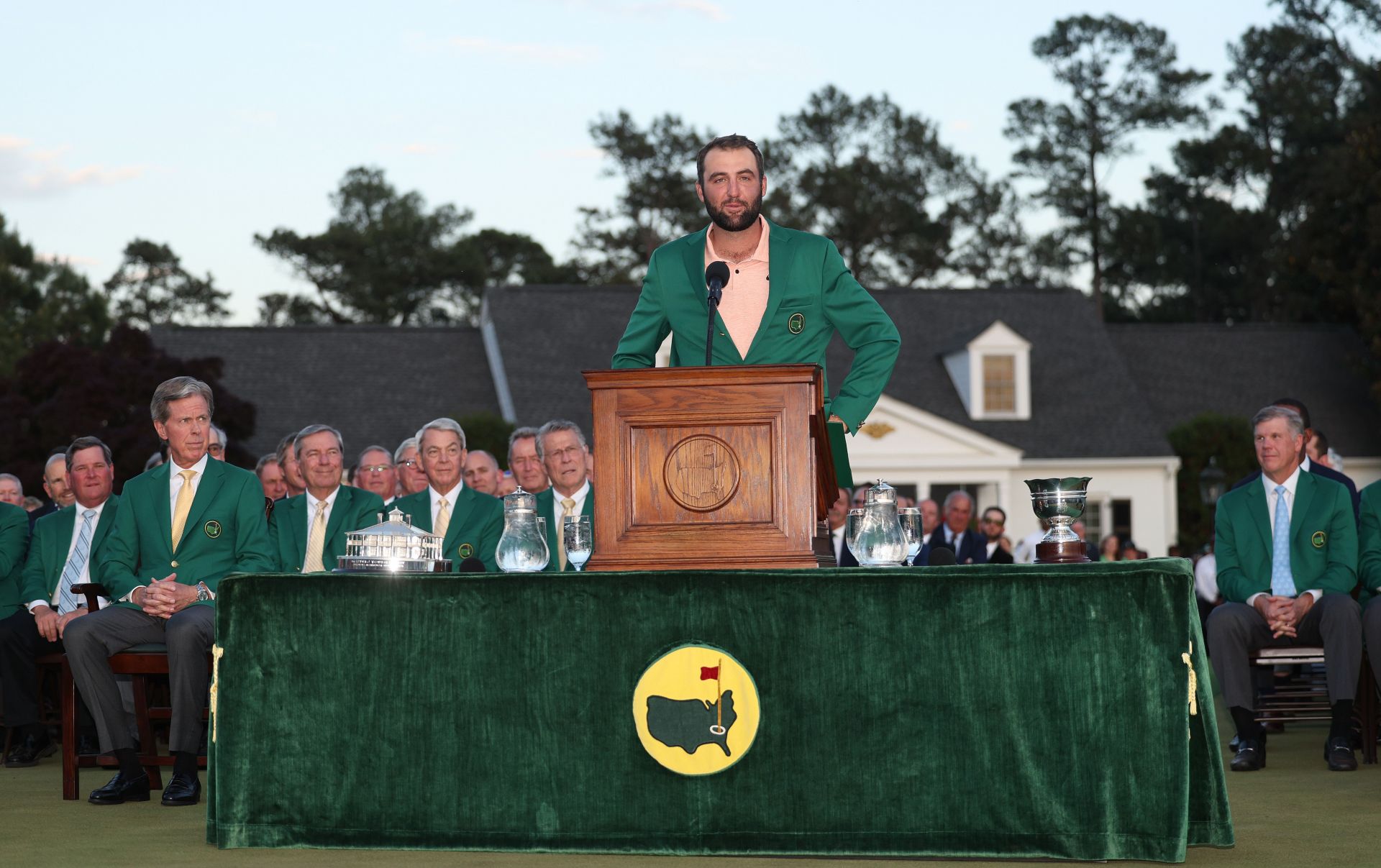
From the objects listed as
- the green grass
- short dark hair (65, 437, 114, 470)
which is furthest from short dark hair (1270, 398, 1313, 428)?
short dark hair (65, 437, 114, 470)

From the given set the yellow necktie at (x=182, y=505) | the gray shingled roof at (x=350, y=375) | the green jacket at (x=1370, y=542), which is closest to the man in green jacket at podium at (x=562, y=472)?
the yellow necktie at (x=182, y=505)

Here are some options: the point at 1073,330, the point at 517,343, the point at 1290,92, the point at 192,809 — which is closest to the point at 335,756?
the point at 192,809

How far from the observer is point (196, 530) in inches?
260

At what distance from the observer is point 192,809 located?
596 cm

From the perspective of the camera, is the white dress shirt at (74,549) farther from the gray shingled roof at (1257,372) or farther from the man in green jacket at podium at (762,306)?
the gray shingled roof at (1257,372)

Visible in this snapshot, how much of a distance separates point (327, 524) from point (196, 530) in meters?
1.43

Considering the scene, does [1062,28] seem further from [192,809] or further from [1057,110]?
[192,809]

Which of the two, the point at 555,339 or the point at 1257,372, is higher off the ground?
the point at 555,339

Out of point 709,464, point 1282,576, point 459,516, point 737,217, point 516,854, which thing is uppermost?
point 737,217

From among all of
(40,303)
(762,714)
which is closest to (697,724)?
(762,714)

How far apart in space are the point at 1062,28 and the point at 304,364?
2817 cm

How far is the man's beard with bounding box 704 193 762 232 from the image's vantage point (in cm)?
492

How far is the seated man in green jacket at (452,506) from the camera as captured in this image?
7.62 m

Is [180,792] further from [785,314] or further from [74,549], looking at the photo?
[785,314]
